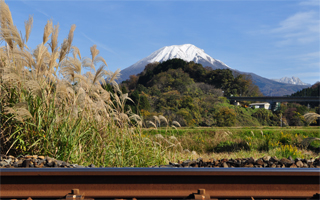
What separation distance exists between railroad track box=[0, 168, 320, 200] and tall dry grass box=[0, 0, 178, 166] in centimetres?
140

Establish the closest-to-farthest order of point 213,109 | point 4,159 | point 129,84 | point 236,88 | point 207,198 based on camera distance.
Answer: point 207,198
point 4,159
point 213,109
point 129,84
point 236,88

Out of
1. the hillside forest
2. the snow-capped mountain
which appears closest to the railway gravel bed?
the hillside forest

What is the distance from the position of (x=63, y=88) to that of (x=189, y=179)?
8.91ft

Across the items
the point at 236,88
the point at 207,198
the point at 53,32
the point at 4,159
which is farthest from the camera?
the point at 236,88

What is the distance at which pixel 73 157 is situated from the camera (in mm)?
4141

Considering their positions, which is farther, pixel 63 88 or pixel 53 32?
pixel 53 32

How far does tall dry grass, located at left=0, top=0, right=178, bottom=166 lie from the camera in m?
4.14

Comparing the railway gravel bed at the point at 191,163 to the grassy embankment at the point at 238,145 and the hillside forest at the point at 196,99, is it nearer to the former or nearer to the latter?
the grassy embankment at the point at 238,145

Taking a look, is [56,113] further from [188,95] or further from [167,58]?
[167,58]

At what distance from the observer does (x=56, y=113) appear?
169 inches

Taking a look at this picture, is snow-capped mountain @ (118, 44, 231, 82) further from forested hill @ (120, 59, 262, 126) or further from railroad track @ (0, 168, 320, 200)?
railroad track @ (0, 168, 320, 200)

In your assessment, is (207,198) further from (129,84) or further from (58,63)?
(129,84)

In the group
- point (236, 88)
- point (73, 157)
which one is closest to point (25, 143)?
point (73, 157)

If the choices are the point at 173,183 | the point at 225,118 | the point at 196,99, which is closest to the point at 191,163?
the point at 173,183
